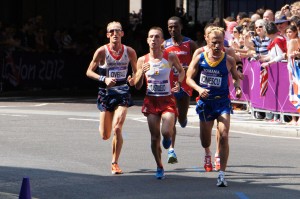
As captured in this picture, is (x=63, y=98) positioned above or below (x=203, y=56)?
below

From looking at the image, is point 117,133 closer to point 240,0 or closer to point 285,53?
point 285,53

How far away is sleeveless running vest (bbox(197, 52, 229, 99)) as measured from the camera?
45.1 ft

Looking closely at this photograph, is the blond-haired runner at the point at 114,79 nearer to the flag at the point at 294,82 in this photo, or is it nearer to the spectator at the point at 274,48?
the flag at the point at 294,82

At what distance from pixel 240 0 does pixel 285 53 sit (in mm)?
22149

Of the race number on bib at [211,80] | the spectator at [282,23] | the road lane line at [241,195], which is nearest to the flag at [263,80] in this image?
the spectator at [282,23]

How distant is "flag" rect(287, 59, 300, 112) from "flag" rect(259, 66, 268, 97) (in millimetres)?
1040

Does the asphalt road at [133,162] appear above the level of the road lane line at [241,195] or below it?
below

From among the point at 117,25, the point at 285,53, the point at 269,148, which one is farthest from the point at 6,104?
the point at 117,25

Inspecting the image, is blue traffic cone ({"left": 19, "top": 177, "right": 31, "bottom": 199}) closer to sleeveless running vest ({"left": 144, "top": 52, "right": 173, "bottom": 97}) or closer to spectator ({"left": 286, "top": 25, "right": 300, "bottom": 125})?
sleeveless running vest ({"left": 144, "top": 52, "right": 173, "bottom": 97})

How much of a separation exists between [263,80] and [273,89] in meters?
0.46

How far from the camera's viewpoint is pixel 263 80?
22.5 metres

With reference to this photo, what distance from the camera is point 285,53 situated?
21406 millimetres

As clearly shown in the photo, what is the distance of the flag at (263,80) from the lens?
22.4 meters

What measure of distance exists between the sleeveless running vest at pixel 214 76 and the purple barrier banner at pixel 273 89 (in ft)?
25.5
